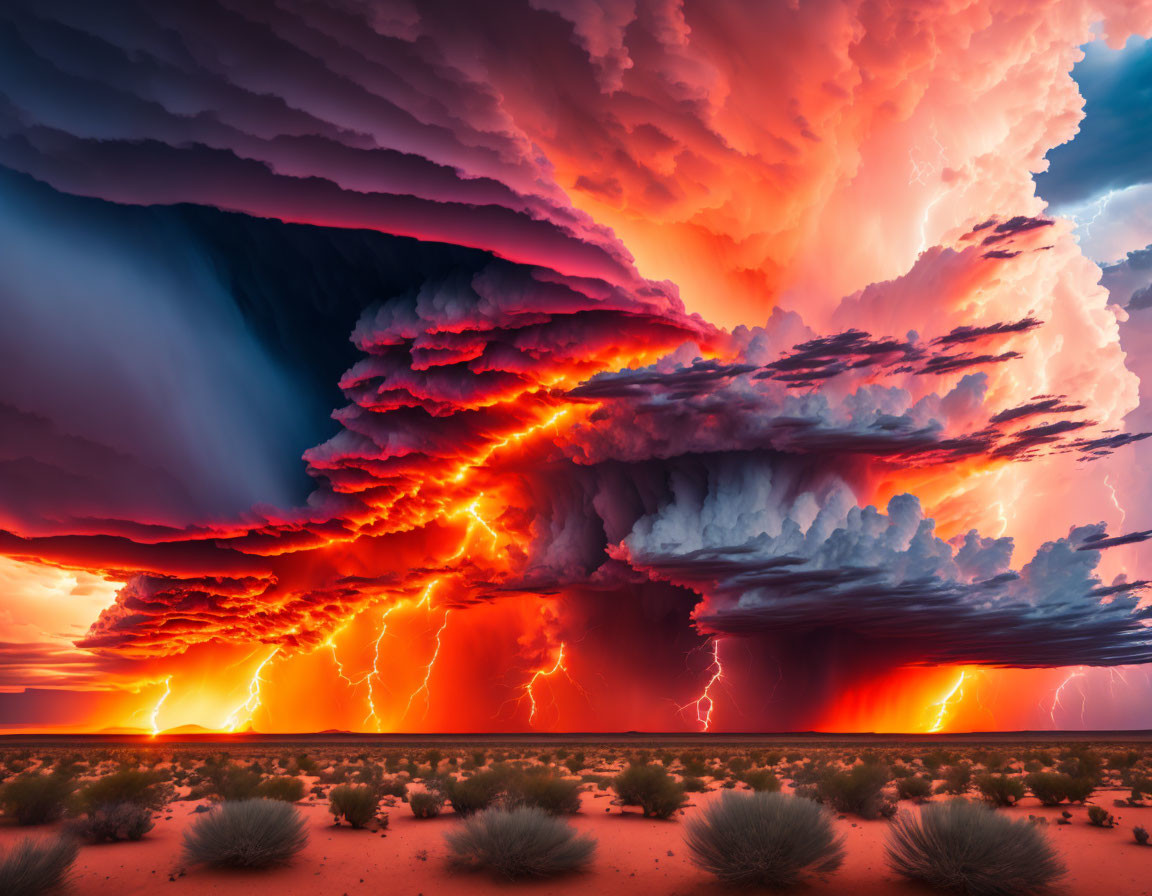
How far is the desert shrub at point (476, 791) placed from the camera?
17.0 m

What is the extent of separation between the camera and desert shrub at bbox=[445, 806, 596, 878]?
446 inches

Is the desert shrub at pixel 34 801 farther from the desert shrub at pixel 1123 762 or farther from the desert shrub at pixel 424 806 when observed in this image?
Answer: the desert shrub at pixel 1123 762

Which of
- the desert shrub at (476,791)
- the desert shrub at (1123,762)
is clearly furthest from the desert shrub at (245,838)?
the desert shrub at (1123,762)

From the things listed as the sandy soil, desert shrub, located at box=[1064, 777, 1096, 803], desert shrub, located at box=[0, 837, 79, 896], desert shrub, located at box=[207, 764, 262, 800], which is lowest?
the sandy soil

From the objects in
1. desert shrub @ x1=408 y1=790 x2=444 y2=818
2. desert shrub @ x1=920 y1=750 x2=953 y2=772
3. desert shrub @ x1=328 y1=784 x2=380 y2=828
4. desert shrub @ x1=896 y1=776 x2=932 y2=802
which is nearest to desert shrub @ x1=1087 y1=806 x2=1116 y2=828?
desert shrub @ x1=896 y1=776 x2=932 y2=802

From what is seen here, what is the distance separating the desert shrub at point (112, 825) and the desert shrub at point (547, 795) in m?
6.94

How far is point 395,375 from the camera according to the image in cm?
4259

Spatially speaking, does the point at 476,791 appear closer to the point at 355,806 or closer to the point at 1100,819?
the point at 355,806

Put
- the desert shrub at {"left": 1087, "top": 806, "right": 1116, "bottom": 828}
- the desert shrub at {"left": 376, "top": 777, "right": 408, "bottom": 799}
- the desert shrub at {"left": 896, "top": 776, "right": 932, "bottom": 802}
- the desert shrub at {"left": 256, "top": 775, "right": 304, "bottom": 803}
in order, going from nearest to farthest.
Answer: the desert shrub at {"left": 1087, "top": 806, "right": 1116, "bottom": 828}
the desert shrub at {"left": 256, "top": 775, "right": 304, "bottom": 803}
the desert shrub at {"left": 896, "top": 776, "right": 932, "bottom": 802}
the desert shrub at {"left": 376, "top": 777, "right": 408, "bottom": 799}

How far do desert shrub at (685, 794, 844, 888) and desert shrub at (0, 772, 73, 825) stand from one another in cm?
1404

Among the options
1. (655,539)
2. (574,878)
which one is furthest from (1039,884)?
(655,539)

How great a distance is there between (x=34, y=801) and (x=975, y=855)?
1799cm

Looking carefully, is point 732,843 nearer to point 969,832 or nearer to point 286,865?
point 969,832

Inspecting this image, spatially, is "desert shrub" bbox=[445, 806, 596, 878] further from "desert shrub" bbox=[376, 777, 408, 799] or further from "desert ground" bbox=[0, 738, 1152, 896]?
"desert shrub" bbox=[376, 777, 408, 799]
